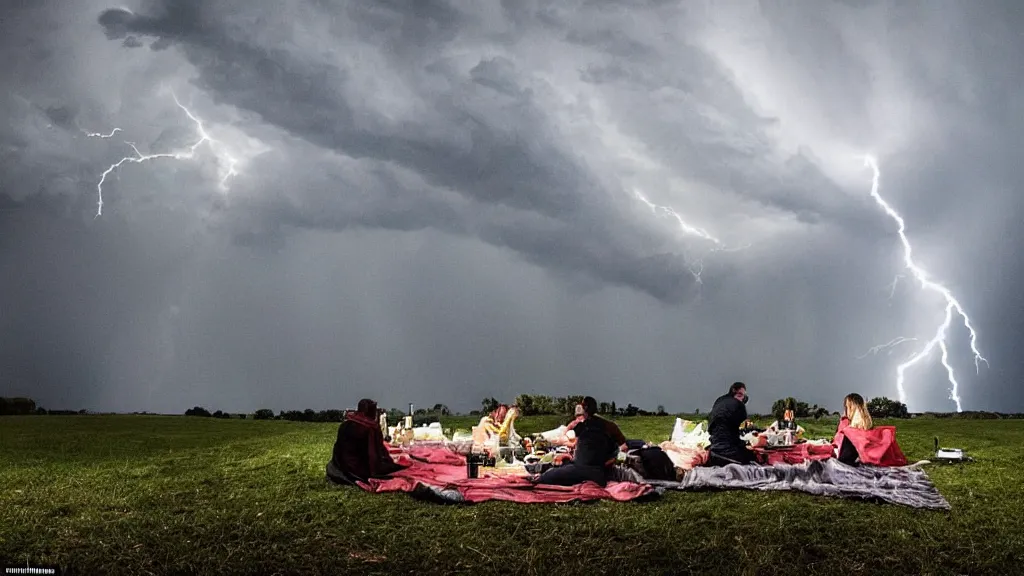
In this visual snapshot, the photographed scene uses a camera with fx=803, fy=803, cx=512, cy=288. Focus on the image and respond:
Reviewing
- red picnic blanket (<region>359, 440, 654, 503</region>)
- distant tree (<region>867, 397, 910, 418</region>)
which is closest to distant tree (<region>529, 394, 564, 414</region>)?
distant tree (<region>867, 397, 910, 418</region>)

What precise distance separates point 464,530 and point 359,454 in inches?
181

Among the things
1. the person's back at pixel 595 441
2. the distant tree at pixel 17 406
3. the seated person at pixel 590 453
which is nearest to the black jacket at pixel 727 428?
the seated person at pixel 590 453

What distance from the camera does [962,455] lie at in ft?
60.5

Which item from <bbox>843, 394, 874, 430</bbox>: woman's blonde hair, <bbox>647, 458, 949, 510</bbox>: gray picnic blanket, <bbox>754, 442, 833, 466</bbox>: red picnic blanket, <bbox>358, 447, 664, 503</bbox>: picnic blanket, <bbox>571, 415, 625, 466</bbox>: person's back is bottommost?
<bbox>358, 447, 664, 503</bbox>: picnic blanket

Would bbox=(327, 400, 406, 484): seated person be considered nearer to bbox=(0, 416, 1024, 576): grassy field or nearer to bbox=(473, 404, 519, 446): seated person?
bbox=(0, 416, 1024, 576): grassy field

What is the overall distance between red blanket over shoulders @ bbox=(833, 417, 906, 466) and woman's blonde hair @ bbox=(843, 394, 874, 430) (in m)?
0.12

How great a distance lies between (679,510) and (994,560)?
4238mm

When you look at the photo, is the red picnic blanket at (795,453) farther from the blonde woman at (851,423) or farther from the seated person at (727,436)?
the seated person at (727,436)

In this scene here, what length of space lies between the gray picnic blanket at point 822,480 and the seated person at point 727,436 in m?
0.60

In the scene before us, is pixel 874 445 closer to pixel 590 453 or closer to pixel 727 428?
pixel 727 428

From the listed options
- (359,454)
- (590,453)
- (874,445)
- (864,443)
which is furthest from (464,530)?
(874,445)

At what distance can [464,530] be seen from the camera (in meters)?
11.5

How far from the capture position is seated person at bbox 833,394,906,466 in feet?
→ 55.1

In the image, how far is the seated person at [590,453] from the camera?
46.0 feet
